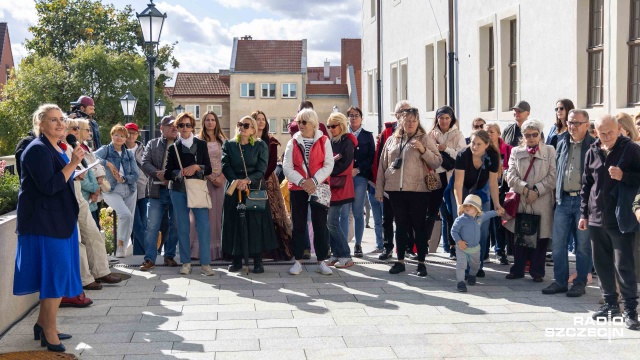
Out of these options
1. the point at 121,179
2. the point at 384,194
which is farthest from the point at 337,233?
the point at 121,179

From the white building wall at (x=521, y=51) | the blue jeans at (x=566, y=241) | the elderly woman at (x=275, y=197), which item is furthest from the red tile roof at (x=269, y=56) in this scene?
the blue jeans at (x=566, y=241)

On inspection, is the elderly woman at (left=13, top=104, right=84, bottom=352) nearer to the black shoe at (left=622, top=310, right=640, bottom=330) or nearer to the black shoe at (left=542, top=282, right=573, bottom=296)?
the black shoe at (left=622, top=310, right=640, bottom=330)

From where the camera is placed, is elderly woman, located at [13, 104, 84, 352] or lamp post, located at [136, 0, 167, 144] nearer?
elderly woman, located at [13, 104, 84, 352]

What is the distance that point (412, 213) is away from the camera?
962cm

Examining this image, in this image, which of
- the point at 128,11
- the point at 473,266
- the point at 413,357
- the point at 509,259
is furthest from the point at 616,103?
the point at 128,11

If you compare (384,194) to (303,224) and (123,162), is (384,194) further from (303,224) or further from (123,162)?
(123,162)

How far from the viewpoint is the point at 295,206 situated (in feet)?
32.3

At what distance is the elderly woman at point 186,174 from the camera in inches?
380

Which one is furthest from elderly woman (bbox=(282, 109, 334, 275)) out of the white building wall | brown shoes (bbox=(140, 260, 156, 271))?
the white building wall

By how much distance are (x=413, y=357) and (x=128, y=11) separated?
171ft

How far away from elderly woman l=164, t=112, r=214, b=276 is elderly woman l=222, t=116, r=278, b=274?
0.77 feet

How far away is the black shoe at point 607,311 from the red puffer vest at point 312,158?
3.66 meters

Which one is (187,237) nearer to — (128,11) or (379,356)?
(379,356)

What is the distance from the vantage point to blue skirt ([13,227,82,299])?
6.45 metres
